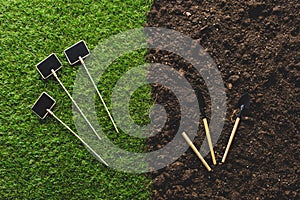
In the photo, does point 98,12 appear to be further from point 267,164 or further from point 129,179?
point 267,164

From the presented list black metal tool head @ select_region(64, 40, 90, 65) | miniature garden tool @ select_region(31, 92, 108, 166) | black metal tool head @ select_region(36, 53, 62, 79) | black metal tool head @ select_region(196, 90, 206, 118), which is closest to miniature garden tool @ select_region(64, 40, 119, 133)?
black metal tool head @ select_region(64, 40, 90, 65)

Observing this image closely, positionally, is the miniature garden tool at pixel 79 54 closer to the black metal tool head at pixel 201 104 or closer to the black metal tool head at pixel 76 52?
the black metal tool head at pixel 76 52

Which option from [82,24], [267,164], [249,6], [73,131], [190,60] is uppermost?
[82,24]

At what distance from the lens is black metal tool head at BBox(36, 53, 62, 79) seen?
3.23 meters

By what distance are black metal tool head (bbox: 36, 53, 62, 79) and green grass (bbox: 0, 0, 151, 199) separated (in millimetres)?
73

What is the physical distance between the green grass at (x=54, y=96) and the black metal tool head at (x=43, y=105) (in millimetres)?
76

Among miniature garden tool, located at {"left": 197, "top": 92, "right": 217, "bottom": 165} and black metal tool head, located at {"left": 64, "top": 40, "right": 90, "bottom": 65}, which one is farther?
black metal tool head, located at {"left": 64, "top": 40, "right": 90, "bottom": 65}

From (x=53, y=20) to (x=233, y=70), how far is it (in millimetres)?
1627

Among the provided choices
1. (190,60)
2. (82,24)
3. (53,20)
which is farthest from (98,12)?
(190,60)

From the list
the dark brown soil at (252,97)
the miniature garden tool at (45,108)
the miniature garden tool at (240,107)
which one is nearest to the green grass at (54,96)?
the miniature garden tool at (45,108)

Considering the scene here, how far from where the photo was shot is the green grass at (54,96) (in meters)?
3.22

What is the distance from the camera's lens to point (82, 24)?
11.1 ft

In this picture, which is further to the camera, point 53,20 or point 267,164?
point 53,20

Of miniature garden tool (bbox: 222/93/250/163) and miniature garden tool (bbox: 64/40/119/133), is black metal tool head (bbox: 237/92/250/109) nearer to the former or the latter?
miniature garden tool (bbox: 222/93/250/163)
